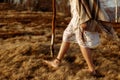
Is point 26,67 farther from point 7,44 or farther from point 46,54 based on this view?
point 7,44

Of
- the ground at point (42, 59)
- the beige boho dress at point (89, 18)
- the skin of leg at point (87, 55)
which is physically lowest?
the ground at point (42, 59)

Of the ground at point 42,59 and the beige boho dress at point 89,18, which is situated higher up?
the beige boho dress at point 89,18

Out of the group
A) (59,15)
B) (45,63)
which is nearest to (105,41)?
(45,63)

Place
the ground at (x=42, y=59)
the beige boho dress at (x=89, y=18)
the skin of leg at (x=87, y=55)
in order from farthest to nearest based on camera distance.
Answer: the ground at (x=42, y=59) < the skin of leg at (x=87, y=55) < the beige boho dress at (x=89, y=18)

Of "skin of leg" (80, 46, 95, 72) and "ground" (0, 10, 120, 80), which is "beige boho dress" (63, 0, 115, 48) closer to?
"skin of leg" (80, 46, 95, 72)

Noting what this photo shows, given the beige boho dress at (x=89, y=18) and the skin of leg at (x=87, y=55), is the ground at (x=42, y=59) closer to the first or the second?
the skin of leg at (x=87, y=55)

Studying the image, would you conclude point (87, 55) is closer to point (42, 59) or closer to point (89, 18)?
point (89, 18)

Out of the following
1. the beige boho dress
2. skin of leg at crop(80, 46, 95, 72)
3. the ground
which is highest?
the beige boho dress

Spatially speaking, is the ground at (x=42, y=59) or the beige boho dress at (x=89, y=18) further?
the ground at (x=42, y=59)

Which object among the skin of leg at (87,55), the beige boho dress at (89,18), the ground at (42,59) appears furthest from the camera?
the ground at (42,59)

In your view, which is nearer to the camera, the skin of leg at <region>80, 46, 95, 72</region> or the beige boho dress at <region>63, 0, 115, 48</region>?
the beige boho dress at <region>63, 0, 115, 48</region>

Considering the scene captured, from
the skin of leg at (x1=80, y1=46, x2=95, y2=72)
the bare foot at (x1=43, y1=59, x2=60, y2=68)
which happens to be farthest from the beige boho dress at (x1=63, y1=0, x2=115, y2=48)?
the bare foot at (x1=43, y1=59, x2=60, y2=68)

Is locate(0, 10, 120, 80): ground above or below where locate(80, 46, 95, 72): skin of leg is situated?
below

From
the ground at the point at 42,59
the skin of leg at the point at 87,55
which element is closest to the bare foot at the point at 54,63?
the ground at the point at 42,59
